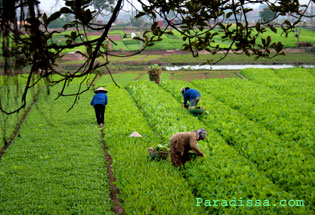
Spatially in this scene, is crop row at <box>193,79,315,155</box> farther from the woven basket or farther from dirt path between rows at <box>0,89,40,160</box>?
dirt path between rows at <box>0,89,40,160</box>

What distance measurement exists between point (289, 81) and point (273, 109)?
8.37 meters

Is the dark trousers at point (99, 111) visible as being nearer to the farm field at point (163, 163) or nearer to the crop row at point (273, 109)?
the farm field at point (163, 163)

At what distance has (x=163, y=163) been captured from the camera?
27.0 ft

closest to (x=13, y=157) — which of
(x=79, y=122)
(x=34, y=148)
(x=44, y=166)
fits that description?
(x=34, y=148)

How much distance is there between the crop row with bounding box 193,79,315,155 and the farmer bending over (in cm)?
342

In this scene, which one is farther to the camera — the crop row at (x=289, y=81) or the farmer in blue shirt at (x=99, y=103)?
the crop row at (x=289, y=81)

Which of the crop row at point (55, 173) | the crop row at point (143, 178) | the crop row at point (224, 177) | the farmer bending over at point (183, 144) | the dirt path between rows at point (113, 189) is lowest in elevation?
the dirt path between rows at point (113, 189)

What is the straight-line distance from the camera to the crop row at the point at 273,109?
411 inches

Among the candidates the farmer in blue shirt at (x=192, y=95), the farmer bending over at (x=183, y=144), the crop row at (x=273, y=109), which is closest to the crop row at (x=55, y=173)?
the farmer bending over at (x=183, y=144)

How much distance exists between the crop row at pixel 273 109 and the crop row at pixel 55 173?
5.94 m

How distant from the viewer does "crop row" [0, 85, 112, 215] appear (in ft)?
22.1

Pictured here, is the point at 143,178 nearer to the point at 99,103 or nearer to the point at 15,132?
the point at 15,132

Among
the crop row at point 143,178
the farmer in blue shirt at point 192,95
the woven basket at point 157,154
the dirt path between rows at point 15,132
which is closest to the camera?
the dirt path between rows at point 15,132

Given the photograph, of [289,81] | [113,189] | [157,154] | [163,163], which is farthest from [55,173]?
[289,81]
